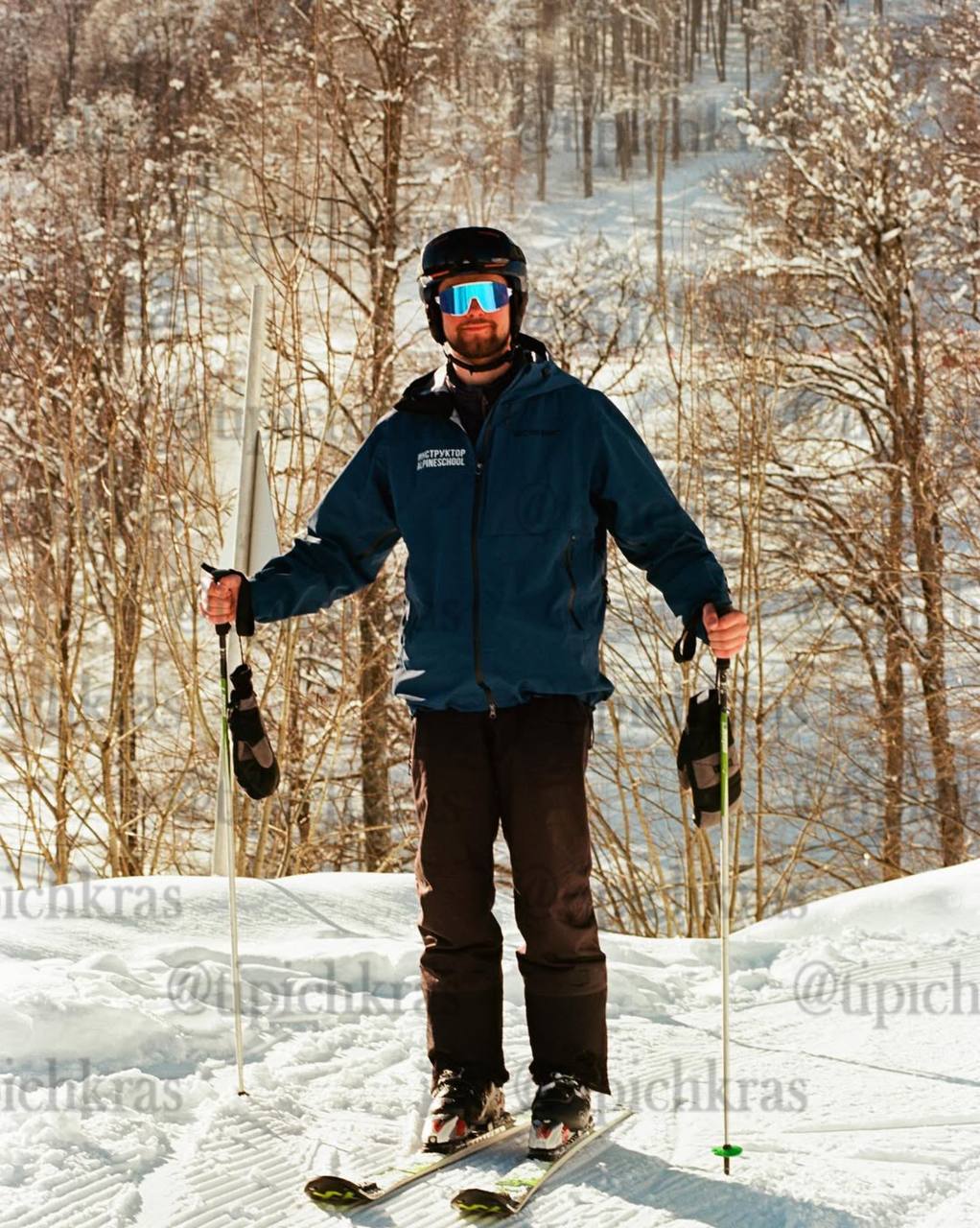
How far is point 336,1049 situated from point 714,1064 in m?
0.95

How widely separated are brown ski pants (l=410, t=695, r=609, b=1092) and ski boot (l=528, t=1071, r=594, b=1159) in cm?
4

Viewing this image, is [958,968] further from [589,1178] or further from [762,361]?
[762,361]

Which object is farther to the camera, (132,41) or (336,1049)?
(132,41)

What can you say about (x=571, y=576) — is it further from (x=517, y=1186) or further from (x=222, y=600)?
(x=517, y=1186)

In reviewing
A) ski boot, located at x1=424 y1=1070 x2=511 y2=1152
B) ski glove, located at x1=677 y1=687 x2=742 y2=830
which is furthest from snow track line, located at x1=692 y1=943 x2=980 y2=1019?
ski glove, located at x1=677 y1=687 x2=742 y2=830

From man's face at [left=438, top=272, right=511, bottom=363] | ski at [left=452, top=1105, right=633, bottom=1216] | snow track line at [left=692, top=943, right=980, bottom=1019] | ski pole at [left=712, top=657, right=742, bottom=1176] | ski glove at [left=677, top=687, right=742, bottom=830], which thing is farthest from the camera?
snow track line at [left=692, top=943, right=980, bottom=1019]

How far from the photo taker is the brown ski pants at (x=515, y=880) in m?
2.62

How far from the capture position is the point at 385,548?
9.77 feet

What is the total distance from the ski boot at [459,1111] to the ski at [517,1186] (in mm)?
140

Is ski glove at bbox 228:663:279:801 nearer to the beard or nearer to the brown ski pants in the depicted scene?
the brown ski pants

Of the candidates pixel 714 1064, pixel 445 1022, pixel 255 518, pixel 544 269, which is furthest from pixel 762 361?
pixel 544 269

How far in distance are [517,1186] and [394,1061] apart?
0.91m

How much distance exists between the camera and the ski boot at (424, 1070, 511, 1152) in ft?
8.40

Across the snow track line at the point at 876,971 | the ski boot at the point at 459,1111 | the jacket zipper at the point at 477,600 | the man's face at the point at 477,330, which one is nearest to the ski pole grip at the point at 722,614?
the jacket zipper at the point at 477,600
